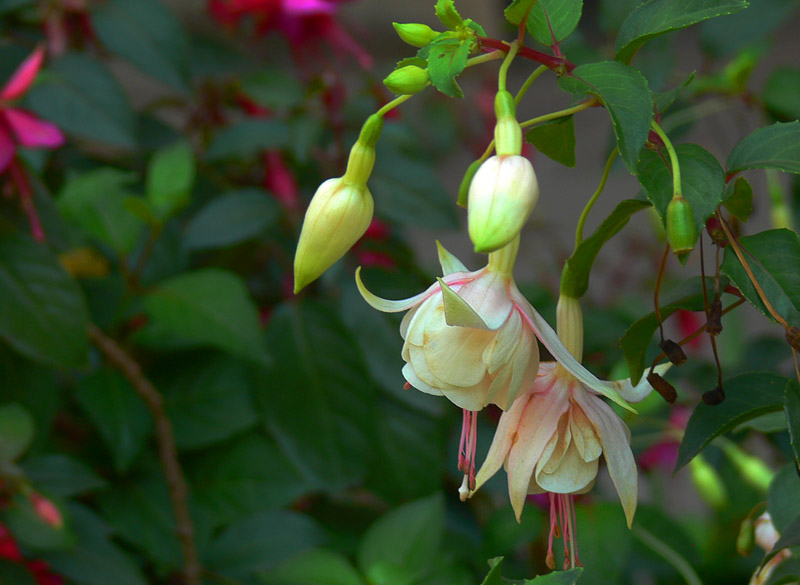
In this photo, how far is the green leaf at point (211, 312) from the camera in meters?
0.69

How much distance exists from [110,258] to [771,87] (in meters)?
0.71

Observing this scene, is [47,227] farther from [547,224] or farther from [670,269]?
[670,269]

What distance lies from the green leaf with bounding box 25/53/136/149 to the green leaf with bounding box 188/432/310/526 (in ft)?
1.03

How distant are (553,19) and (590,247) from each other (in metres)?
0.10

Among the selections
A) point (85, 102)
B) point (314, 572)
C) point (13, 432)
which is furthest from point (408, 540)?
point (85, 102)

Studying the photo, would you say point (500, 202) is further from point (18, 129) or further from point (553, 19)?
point (18, 129)

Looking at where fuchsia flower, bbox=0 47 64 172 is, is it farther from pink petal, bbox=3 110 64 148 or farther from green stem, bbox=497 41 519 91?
green stem, bbox=497 41 519 91

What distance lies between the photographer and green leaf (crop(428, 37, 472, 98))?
289 millimetres

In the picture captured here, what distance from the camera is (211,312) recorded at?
0.71 m

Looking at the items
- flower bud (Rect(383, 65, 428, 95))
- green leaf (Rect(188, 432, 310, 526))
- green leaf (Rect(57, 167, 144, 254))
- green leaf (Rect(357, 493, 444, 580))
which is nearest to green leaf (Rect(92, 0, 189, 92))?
green leaf (Rect(57, 167, 144, 254))

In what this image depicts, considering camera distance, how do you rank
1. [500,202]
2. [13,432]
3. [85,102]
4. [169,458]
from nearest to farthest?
[500,202]
[13,432]
[169,458]
[85,102]

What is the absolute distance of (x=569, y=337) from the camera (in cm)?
36

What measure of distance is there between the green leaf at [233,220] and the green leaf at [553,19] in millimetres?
480

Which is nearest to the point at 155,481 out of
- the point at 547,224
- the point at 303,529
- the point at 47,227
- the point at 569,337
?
the point at 303,529
